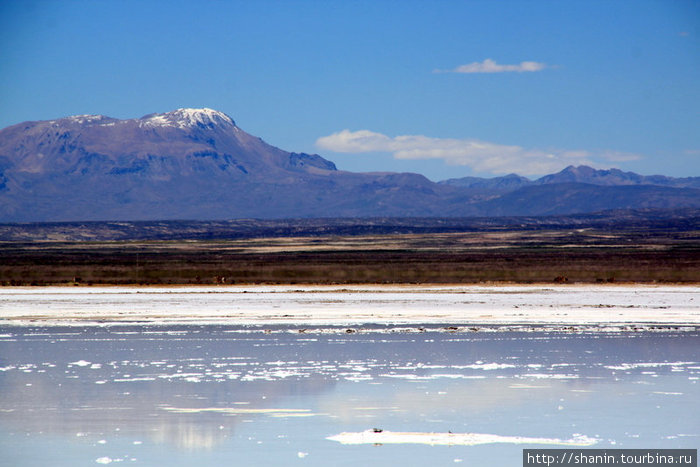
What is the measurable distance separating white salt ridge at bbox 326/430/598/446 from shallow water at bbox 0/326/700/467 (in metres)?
0.16

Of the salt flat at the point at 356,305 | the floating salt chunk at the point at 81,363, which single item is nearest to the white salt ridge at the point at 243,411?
the floating salt chunk at the point at 81,363

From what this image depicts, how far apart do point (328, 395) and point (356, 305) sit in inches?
931

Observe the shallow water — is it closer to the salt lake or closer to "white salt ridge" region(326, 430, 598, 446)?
the salt lake

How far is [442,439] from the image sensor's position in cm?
1603

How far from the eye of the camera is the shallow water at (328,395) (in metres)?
15.5

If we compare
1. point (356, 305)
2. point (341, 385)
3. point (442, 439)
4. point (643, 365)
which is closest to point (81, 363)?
point (341, 385)

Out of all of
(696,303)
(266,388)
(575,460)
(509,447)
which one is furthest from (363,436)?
(696,303)

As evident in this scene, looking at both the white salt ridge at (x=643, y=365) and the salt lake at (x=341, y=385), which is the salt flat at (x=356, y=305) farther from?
the white salt ridge at (x=643, y=365)

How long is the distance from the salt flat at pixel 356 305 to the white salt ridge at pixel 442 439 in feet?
61.0

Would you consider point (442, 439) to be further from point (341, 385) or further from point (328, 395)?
point (341, 385)

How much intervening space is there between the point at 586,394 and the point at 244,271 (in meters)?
46.6

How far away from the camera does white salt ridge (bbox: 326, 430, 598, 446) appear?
15711mm

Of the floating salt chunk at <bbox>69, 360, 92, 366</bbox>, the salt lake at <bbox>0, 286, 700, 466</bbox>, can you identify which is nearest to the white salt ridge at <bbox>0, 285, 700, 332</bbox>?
the salt lake at <bbox>0, 286, 700, 466</bbox>

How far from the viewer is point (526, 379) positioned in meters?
21.9
